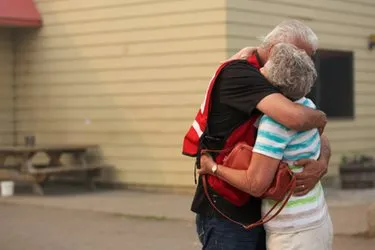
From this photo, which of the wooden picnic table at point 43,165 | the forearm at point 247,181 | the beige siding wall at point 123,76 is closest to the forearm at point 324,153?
the forearm at point 247,181

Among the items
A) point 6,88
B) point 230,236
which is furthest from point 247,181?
point 6,88

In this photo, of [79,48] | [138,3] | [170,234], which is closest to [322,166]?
[170,234]

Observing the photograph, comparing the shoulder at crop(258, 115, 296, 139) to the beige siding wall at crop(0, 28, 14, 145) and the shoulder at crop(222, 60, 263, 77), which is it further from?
the beige siding wall at crop(0, 28, 14, 145)

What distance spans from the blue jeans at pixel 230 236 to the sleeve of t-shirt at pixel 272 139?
0.36m

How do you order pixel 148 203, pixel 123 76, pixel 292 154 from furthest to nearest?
pixel 123 76 → pixel 148 203 → pixel 292 154

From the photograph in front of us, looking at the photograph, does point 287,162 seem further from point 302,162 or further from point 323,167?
point 323,167

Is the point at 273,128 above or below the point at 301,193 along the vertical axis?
above

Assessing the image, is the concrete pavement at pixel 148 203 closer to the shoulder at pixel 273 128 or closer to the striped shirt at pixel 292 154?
the striped shirt at pixel 292 154

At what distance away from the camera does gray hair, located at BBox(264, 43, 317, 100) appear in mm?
2939

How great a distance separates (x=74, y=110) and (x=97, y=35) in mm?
1369

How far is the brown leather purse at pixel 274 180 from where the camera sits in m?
2.98

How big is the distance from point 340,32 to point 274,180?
9552 mm

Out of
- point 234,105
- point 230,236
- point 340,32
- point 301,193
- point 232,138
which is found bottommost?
point 230,236

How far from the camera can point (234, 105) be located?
305 centimetres
